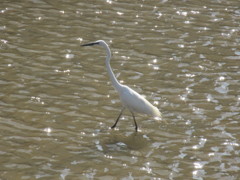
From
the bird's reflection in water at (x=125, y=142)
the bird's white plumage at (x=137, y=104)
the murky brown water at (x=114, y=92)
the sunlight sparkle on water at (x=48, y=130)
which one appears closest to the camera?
the murky brown water at (x=114, y=92)

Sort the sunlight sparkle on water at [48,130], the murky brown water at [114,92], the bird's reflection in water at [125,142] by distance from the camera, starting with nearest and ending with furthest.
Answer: the murky brown water at [114,92], the bird's reflection in water at [125,142], the sunlight sparkle on water at [48,130]

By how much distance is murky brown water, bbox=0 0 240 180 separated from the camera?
9.16 m

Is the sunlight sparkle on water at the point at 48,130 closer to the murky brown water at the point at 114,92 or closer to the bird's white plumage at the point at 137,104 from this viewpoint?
the murky brown water at the point at 114,92

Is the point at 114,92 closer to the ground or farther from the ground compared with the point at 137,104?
closer to the ground

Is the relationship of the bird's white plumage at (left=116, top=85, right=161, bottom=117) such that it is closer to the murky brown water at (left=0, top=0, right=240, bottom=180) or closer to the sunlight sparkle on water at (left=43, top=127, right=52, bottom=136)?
Result: the murky brown water at (left=0, top=0, right=240, bottom=180)

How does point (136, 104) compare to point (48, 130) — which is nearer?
point (48, 130)

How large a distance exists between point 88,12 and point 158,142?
24.7 ft

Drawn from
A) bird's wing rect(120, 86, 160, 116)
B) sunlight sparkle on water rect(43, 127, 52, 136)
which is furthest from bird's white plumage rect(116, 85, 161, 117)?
sunlight sparkle on water rect(43, 127, 52, 136)

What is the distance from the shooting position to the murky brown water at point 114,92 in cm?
916

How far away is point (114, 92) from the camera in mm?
12039

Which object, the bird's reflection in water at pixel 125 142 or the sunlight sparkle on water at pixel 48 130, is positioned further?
A: the sunlight sparkle on water at pixel 48 130

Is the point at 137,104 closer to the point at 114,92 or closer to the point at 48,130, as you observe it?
the point at 114,92

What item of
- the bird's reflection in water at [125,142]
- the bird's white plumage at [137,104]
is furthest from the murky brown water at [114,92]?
the bird's white plumage at [137,104]

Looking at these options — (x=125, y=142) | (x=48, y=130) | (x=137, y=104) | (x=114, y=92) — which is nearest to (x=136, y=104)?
(x=137, y=104)
